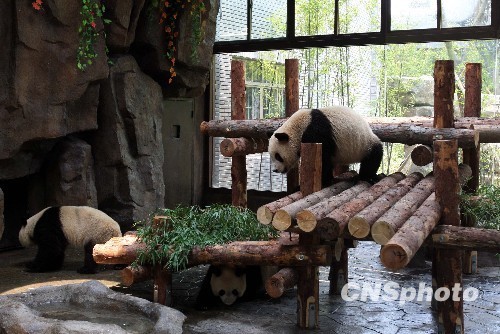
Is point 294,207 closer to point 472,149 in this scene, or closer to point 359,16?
point 472,149

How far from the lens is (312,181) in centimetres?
606

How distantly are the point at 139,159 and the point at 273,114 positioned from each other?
8.61ft

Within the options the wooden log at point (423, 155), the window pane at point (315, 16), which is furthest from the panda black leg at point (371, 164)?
the window pane at point (315, 16)

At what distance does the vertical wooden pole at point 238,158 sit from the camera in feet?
26.5

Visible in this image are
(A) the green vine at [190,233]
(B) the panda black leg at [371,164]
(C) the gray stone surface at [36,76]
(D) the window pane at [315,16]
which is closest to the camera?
(A) the green vine at [190,233]

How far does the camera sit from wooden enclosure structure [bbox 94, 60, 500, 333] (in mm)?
4945

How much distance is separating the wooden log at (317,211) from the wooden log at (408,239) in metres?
0.67

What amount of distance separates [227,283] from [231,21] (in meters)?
5.91

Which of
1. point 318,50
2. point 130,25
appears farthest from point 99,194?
point 318,50

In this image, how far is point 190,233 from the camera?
6.38 metres

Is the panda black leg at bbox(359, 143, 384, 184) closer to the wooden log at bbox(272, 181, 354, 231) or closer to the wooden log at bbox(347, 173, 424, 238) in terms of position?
the wooden log at bbox(347, 173, 424, 238)

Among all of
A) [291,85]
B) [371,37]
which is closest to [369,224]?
[291,85]

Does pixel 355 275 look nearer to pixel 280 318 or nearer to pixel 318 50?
pixel 280 318

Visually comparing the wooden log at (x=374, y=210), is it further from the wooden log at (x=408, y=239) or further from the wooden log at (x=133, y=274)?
the wooden log at (x=133, y=274)
